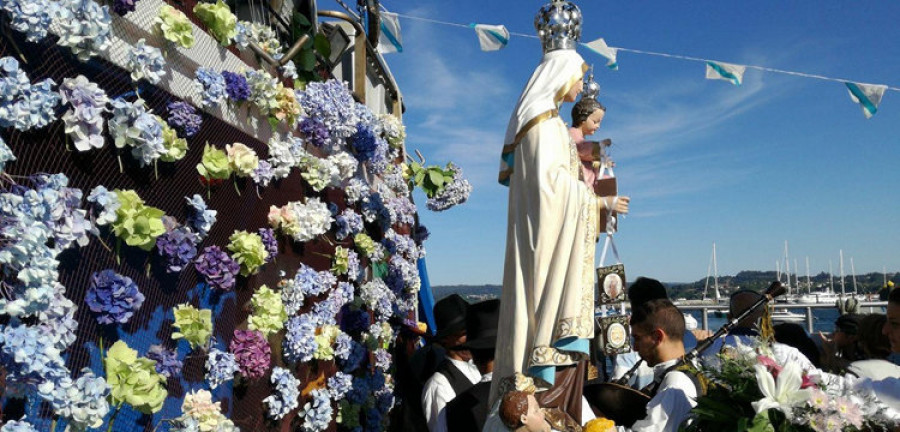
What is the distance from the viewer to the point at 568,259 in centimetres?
317

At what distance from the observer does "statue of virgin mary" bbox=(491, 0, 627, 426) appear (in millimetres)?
3051

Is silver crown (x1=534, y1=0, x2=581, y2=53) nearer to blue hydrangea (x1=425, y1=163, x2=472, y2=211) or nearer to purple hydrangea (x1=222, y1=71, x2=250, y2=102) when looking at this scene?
purple hydrangea (x1=222, y1=71, x2=250, y2=102)

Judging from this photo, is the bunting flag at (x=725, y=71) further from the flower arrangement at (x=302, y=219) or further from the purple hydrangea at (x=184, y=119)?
the purple hydrangea at (x=184, y=119)

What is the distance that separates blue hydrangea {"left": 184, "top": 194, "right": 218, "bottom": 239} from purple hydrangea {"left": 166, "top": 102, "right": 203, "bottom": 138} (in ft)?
1.05

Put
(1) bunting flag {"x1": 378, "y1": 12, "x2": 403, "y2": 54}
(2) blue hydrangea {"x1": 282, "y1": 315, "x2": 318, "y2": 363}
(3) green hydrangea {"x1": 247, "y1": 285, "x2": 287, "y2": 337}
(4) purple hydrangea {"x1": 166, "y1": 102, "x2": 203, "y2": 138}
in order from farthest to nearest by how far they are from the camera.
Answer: (1) bunting flag {"x1": 378, "y1": 12, "x2": 403, "y2": 54} < (2) blue hydrangea {"x1": 282, "y1": 315, "x2": 318, "y2": 363} < (3) green hydrangea {"x1": 247, "y1": 285, "x2": 287, "y2": 337} < (4) purple hydrangea {"x1": 166, "y1": 102, "x2": 203, "y2": 138}

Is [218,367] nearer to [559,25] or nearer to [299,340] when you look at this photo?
[299,340]

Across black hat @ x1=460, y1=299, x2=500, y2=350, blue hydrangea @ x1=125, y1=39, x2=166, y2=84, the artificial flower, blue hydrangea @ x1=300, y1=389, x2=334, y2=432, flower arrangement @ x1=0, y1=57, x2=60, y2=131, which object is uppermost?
blue hydrangea @ x1=125, y1=39, x2=166, y2=84

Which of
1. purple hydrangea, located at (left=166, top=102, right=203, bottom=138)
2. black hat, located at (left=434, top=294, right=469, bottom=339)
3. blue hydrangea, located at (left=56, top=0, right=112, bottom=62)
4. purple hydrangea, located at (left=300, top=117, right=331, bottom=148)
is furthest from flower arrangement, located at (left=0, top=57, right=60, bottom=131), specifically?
black hat, located at (left=434, top=294, right=469, bottom=339)

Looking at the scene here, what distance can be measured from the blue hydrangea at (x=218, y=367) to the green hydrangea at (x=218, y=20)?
168cm

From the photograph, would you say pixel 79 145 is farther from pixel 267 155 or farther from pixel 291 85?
pixel 291 85

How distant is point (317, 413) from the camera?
174 inches

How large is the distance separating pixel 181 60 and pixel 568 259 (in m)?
2.15

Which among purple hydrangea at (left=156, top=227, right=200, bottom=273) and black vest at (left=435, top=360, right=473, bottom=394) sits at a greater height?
purple hydrangea at (left=156, top=227, right=200, bottom=273)

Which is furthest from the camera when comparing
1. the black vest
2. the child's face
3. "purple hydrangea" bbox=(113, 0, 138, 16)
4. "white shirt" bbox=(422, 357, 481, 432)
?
the child's face
